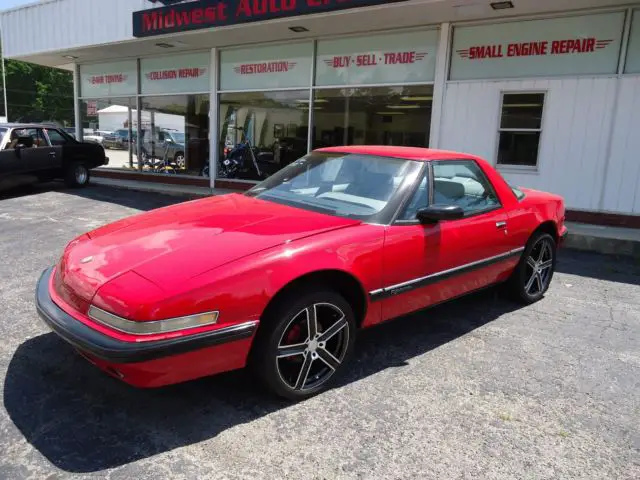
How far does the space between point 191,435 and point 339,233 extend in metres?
1.38

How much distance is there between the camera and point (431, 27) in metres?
8.86

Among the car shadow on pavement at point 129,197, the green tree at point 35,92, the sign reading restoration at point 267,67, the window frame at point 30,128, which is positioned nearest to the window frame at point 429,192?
the car shadow on pavement at point 129,197

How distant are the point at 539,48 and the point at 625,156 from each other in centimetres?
220

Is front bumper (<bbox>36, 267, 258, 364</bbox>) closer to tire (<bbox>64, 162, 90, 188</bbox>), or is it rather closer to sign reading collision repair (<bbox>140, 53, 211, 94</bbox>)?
tire (<bbox>64, 162, 90, 188</bbox>)

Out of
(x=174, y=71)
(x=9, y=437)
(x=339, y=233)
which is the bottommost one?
(x=9, y=437)

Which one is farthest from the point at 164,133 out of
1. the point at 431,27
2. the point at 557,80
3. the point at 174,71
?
the point at 557,80

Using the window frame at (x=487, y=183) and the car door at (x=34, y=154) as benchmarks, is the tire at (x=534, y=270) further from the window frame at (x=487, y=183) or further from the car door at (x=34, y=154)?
the car door at (x=34, y=154)

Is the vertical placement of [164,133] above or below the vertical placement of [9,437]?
above

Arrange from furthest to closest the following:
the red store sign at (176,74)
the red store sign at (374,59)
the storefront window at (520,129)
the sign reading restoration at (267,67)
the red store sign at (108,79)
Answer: the red store sign at (108,79)
the red store sign at (176,74)
the sign reading restoration at (267,67)
the red store sign at (374,59)
the storefront window at (520,129)

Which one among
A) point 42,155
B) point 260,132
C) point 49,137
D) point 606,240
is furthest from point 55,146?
point 606,240

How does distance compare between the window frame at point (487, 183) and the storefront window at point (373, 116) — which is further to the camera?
the storefront window at point (373, 116)

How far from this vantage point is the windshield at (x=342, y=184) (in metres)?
3.39

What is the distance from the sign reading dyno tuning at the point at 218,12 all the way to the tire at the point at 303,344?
6.25 metres

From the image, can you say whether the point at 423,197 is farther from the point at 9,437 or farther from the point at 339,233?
the point at 9,437
